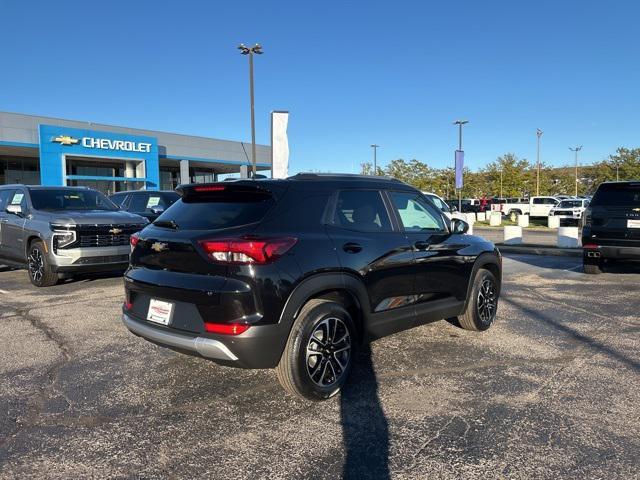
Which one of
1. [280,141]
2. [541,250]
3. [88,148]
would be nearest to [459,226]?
[541,250]

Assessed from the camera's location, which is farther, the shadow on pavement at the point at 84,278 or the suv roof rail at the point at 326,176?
the shadow on pavement at the point at 84,278

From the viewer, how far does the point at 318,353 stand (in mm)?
3756

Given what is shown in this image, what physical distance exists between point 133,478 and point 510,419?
95.5 inches

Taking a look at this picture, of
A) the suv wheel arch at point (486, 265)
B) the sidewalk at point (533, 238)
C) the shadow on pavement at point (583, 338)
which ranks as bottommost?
the shadow on pavement at point (583, 338)

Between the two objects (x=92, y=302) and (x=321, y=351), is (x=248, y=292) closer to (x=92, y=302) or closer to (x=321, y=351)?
(x=321, y=351)

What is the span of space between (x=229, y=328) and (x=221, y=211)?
0.95 m

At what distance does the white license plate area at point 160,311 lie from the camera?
3.70 meters

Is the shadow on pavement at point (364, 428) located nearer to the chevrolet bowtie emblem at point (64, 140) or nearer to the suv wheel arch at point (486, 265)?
the suv wheel arch at point (486, 265)

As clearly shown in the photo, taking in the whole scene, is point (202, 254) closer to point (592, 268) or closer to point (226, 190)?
point (226, 190)

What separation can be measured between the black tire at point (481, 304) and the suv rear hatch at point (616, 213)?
167 inches

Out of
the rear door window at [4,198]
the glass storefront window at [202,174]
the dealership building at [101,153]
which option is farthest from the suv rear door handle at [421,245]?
the glass storefront window at [202,174]

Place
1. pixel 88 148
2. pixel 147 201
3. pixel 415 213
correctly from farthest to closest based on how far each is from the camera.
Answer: pixel 88 148, pixel 147 201, pixel 415 213

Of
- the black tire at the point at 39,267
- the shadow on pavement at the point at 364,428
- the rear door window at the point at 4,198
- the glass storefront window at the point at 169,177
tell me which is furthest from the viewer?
the glass storefront window at the point at 169,177

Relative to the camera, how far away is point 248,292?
11.0ft
